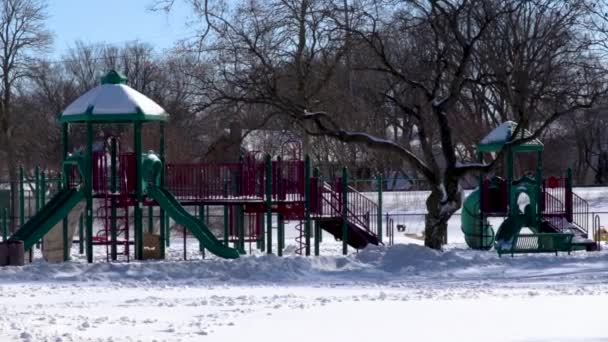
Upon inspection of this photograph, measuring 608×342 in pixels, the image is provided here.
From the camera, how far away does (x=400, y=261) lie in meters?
26.3

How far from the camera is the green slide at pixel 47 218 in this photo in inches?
1043

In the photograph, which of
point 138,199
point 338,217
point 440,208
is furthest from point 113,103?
point 440,208

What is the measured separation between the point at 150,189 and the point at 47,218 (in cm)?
263

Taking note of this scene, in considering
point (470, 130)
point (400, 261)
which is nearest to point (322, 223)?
point (400, 261)

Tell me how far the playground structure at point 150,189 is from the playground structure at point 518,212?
437 centimetres

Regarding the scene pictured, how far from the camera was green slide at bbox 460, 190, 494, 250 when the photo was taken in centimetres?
3403

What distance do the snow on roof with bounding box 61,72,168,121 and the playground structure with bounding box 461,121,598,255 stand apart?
10.2 m

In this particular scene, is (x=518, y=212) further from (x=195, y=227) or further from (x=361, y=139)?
(x=195, y=227)

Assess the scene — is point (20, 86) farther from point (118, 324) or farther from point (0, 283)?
point (118, 324)

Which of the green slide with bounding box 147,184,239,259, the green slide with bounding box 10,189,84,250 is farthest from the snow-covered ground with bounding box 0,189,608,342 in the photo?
the green slide with bounding box 147,184,239,259

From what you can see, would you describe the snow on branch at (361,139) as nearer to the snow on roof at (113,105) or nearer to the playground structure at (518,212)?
the playground structure at (518,212)

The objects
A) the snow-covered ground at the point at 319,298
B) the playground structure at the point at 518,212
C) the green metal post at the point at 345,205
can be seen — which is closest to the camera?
the snow-covered ground at the point at 319,298

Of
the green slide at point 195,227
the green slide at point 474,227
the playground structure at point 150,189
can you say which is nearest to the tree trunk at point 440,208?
the playground structure at point 150,189

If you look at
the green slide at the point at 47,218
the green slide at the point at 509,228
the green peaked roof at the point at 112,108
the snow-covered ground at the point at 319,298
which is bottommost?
the snow-covered ground at the point at 319,298
